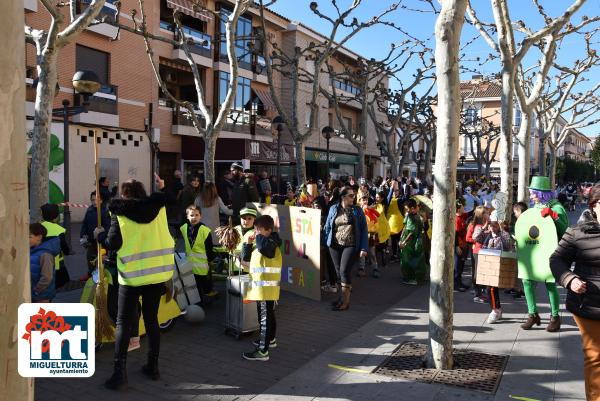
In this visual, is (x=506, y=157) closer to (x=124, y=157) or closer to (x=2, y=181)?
(x=2, y=181)

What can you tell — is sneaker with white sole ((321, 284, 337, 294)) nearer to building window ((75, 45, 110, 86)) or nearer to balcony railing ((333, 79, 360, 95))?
building window ((75, 45, 110, 86))

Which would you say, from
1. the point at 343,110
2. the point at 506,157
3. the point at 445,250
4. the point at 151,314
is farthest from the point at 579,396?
the point at 343,110

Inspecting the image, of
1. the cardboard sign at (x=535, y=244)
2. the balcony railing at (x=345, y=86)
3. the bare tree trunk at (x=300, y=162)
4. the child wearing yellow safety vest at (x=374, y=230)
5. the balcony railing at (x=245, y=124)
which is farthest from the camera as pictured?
the balcony railing at (x=345, y=86)

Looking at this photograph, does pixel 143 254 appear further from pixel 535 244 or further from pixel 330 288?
pixel 535 244

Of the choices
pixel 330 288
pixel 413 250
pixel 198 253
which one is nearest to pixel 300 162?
pixel 413 250

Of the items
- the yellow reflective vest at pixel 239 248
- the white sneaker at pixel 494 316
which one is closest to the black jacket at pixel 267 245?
the yellow reflective vest at pixel 239 248

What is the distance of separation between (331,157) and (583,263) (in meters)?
31.8

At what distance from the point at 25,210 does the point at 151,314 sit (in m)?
2.69

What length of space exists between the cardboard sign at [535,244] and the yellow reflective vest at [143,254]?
4.13 meters

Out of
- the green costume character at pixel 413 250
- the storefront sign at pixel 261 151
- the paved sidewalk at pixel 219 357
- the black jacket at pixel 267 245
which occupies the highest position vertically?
the storefront sign at pixel 261 151

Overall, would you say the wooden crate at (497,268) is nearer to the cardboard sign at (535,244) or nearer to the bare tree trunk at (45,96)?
the cardboard sign at (535,244)

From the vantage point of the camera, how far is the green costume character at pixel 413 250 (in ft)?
28.9

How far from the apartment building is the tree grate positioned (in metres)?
11.0

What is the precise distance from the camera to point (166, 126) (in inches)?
896
